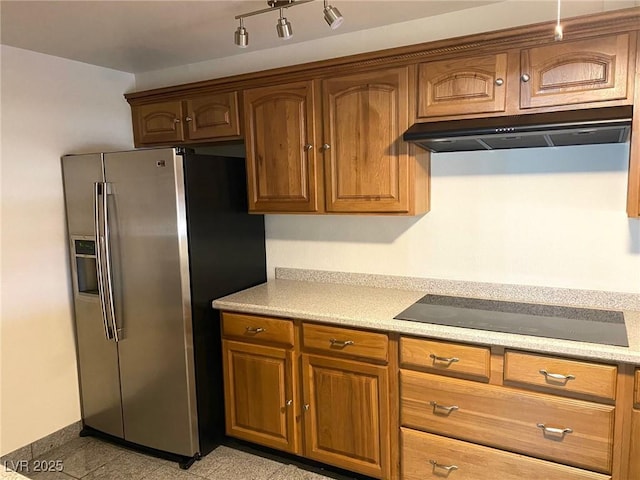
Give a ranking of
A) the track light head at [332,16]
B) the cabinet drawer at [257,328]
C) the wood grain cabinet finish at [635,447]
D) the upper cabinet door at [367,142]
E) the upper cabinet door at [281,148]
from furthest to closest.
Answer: the upper cabinet door at [281,148], the cabinet drawer at [257,328], the upper cabinet door at [367,142], the track light head at [332,16], the wood grain cabinet finish at [635,447]

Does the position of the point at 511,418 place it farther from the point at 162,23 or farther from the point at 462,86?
the point at 162,23

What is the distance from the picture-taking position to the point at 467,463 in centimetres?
210

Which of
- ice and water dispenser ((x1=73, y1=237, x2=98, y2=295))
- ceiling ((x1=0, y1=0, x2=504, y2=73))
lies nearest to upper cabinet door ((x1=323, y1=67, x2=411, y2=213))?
ceiling ((x1=0, y1=0, x2=504, y2=73))

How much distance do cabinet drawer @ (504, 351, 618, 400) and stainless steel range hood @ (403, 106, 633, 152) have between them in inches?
35.0

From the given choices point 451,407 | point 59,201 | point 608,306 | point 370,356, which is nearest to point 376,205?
point 370,356

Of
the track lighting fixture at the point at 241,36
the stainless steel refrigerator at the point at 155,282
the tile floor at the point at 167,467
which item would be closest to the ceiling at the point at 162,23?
the track lighting fixture at the point at 241,36

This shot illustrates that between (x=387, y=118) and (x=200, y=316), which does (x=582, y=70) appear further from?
(x=200, y=316)

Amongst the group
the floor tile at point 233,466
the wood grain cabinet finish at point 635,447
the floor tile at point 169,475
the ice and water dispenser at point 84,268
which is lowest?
the floor tile at point 169,475

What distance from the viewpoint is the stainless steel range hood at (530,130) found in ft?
6.04

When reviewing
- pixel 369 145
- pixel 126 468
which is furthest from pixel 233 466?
pixel 369 145

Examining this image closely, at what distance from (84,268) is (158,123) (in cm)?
103

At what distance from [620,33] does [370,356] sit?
1692 mm

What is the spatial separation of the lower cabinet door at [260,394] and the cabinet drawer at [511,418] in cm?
64

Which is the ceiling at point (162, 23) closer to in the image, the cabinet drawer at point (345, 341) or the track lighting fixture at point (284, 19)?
the track lighting fixture at point (284, 19)
